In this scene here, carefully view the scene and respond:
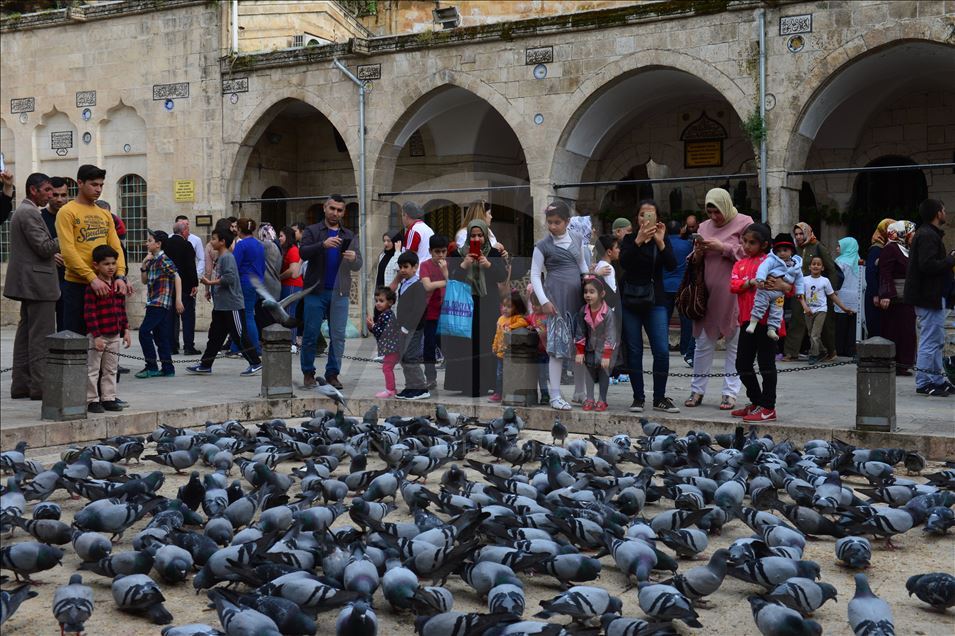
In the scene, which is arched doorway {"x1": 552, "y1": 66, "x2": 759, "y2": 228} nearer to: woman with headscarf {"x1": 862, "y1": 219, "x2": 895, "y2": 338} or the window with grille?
woman with headscarf {"x1": 862, "y1": 219, "x2": 895, "y2": 338}

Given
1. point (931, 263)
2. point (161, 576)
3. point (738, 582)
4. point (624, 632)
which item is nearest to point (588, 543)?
point (738, 582)

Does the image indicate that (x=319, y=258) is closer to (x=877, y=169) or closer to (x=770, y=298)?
(x=770, y=298)

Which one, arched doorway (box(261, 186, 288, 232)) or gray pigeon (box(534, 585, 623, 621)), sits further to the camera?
arched doorway (box(261, 186, 288, 232))

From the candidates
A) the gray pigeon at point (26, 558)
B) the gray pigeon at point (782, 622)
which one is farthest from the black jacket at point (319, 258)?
the gray pigeon at point (782, 622)

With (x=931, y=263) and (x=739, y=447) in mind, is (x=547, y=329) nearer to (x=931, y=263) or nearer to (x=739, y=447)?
(x=739, y=447)

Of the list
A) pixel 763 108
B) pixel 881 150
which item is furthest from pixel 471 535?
pixel 881 150

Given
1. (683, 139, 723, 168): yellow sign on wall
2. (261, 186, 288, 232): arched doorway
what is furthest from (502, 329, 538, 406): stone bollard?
(261, 186, 288, 232): arched doorway

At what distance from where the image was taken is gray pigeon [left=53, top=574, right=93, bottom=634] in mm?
3213

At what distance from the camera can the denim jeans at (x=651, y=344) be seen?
310 inches

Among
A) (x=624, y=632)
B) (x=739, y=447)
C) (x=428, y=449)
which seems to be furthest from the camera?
(x=739, y=447)

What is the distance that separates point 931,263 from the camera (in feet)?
27.4

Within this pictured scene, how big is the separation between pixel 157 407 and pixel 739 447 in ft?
14.2

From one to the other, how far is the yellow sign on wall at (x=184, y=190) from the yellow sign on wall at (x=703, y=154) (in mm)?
8499

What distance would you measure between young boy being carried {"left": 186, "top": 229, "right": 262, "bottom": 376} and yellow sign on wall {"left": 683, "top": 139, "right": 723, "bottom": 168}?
919cm
